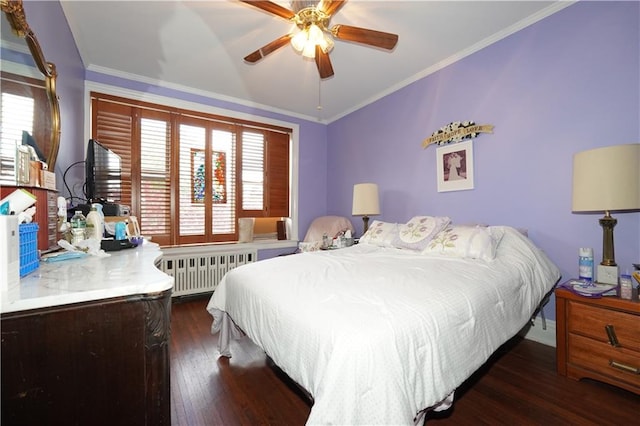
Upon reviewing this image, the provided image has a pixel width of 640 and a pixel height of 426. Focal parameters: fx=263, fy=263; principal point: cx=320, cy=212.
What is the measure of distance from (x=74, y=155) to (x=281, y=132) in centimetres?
252

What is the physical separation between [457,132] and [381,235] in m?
1.30

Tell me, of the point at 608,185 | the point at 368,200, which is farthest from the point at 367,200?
the point at 608,185

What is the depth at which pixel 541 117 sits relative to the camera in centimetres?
217

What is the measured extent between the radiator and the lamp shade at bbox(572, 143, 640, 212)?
351 cm

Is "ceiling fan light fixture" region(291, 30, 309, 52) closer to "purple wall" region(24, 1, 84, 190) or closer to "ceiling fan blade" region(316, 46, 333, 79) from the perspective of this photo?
"ceiling fan blade" region(316, 46, 333, 79)

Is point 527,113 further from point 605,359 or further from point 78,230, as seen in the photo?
point 78,230

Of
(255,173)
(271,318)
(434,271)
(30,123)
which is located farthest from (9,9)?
(255,173)

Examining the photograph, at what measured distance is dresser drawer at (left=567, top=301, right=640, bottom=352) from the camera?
148 centimetres

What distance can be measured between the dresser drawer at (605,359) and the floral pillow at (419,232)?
1.12 m

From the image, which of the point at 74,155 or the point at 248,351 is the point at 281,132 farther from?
the point at 248,351

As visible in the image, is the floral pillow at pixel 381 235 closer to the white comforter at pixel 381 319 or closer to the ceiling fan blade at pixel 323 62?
the white comforter at pixel 381 319

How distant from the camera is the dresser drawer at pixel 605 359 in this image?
1476 millimetres

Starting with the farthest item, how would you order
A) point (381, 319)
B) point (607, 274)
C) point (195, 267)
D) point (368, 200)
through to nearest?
point (195, 267), point (368, 200), point (607, 274), point (381, 319)

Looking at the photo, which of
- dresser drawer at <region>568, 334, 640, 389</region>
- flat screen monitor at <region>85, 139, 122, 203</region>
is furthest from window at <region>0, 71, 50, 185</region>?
dresser drawer at <region>568, 334, 640, 389</region>
